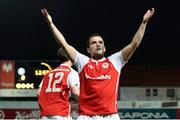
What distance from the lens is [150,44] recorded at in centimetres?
1622

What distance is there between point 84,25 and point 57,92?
31.6 ft

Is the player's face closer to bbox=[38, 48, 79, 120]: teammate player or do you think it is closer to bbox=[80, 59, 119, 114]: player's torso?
bbox=[80, 59, 119, 114]: player's torso

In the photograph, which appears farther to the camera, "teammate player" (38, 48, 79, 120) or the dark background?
the dark background

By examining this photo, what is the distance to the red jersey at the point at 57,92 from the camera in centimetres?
568

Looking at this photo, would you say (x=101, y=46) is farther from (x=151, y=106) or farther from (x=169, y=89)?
(x=169, y=89)

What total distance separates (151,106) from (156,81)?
4.90m

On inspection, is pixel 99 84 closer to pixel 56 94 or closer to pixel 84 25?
pixel 56 94

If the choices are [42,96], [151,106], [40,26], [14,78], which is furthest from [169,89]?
[42,96]

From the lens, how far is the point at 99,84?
457 cm

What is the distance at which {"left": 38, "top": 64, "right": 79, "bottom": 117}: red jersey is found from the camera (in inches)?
224

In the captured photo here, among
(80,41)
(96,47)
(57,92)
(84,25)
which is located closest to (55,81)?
(57,92)

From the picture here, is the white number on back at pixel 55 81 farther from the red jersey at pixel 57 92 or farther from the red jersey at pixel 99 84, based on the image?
the red jersey at pixel 99 84

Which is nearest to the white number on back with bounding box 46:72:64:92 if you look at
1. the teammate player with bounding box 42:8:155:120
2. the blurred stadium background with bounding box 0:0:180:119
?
the teammate player with bounding box 42:8:155:120

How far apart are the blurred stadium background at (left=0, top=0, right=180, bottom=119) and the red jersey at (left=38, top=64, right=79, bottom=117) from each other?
6.17 meters
